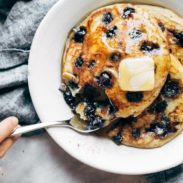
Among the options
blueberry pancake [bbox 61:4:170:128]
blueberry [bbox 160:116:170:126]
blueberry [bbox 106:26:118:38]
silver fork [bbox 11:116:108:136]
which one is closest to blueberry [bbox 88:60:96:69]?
blueberry pancake [bbox 61:4:170:128]

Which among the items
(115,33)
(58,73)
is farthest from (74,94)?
(115,33)

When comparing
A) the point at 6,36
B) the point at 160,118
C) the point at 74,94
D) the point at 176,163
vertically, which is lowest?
the point at 176,163

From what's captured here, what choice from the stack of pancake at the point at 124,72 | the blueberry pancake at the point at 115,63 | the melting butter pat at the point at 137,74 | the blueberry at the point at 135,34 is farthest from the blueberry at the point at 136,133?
the blueberry at the point at 135,34

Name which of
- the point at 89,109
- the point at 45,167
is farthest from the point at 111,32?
the point at 45,167

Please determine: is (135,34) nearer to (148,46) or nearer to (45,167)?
(148,46)

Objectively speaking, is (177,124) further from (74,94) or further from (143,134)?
(74,94)

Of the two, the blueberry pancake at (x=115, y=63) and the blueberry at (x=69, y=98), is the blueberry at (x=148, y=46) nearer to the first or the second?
the blueberry pancake at (x=115, y=63)

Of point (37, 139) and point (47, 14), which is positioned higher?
point (47, 14)
